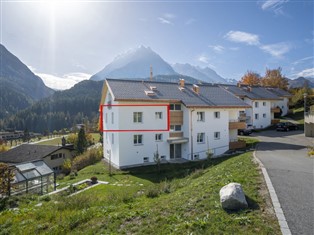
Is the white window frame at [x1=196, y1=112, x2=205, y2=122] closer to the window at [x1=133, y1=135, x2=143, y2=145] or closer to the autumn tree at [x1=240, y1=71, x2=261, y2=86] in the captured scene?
the window at [x1=133, y1=135, x2=143, y2=145]

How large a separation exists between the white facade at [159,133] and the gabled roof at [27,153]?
24.6 meters

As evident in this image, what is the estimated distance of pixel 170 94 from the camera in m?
27.5

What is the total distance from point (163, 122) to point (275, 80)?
169 feet

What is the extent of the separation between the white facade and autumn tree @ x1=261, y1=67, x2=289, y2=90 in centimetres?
4236

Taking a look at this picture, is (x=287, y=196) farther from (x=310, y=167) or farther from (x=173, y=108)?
(x=173, y=108)

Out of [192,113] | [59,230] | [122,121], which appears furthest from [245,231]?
[192,113]

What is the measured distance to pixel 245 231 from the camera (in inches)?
209

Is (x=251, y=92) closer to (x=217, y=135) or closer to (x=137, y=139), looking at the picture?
(x=217, y=135)

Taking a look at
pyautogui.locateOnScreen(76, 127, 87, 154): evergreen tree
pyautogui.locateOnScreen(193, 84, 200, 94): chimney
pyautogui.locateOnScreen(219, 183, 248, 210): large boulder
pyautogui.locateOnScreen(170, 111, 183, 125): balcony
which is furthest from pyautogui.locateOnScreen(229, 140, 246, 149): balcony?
pyautogui.locateOnScreen(76, 127, 87, 154): evergreen tree

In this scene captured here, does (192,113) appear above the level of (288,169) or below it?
above

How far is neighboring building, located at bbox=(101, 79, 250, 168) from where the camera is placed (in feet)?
79.2

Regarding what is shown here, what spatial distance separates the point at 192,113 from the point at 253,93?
24.5 metres

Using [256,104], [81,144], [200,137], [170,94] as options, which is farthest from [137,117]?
[256,104]

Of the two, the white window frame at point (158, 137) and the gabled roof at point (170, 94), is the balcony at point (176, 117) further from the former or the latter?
the white window frame at point (158, 137)
